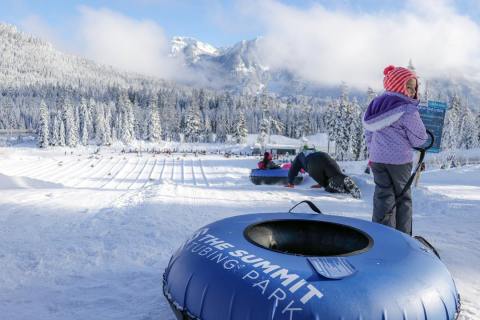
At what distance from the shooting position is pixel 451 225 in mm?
6473

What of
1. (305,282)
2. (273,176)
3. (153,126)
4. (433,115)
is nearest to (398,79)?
(305,282)

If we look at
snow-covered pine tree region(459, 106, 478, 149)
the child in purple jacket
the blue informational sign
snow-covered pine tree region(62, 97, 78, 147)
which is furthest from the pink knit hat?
snow-covered pine tree region(62, 97, 78, 147)

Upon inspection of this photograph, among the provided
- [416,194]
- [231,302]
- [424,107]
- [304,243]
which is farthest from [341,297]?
[424,107]

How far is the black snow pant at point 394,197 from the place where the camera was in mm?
4375

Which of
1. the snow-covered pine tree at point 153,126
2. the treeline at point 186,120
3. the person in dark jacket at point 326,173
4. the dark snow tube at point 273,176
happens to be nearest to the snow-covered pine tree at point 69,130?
the treeline at point 186,120

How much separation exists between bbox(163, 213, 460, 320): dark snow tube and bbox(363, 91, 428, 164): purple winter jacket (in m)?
1.64

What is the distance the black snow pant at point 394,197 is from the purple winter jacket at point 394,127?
0.33ft

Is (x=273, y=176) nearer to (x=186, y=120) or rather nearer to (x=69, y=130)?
(x=69, y=130)

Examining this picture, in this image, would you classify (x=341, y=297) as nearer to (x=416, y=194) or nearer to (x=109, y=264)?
(x=109, y=264)

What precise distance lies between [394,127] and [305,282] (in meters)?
2.87

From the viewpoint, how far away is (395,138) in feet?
14.3

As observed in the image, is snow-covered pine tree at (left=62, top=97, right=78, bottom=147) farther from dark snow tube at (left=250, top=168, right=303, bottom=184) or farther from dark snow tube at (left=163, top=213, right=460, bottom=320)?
dark snow tube at (left=163, top=213, right=460, bottom=320)

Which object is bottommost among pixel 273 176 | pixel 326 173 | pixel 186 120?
pixel 273 176

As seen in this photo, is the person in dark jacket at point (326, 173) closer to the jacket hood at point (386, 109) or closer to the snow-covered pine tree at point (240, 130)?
the jacket hood at point (386, 109)
